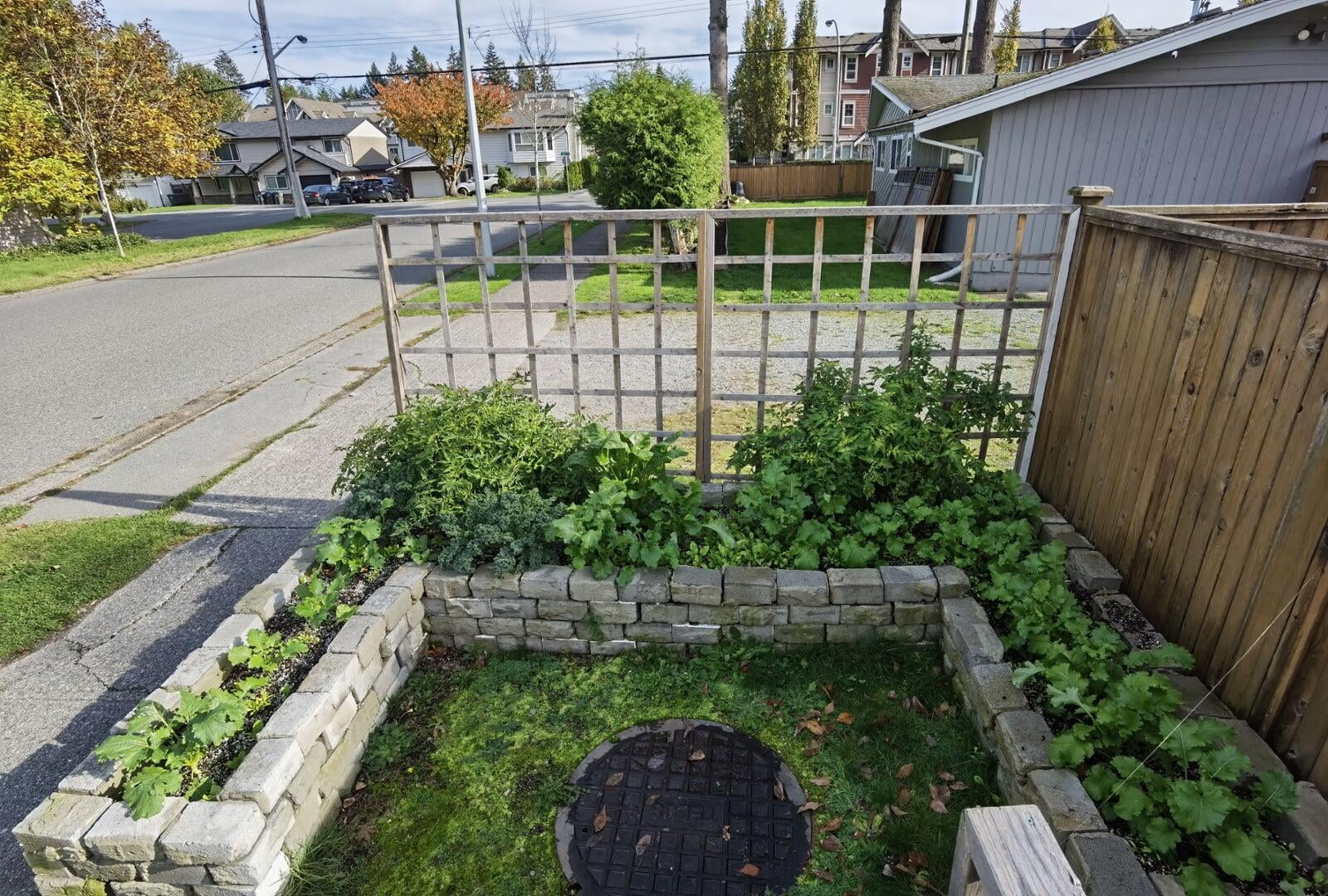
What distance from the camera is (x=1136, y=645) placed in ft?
8.56

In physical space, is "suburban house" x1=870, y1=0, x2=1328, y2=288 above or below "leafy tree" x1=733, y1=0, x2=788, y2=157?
below

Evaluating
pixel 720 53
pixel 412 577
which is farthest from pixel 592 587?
pixel 720 53

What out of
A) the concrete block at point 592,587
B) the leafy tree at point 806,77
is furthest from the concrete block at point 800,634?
the leafy tree at point 806,77

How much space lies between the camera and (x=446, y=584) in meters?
3.15

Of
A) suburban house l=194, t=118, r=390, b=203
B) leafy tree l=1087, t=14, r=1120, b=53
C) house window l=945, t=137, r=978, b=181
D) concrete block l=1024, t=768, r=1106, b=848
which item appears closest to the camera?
concrete block l=1024, t=768, r=1106, b=848

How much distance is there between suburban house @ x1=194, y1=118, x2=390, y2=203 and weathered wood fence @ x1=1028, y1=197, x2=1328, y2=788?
1913 inches

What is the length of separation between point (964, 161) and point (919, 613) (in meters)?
10.4

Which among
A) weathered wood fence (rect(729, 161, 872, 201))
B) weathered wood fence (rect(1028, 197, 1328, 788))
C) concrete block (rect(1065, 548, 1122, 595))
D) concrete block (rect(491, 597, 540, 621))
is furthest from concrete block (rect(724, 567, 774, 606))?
weathered wood fence (rect(729, 161, 872, 201))

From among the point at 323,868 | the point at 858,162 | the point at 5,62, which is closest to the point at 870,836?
the point at 323,868

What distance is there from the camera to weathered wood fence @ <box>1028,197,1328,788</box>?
Result: 2.06m

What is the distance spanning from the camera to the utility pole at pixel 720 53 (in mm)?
13516

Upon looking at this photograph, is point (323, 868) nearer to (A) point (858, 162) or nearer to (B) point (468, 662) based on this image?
(B) point (468, 662)

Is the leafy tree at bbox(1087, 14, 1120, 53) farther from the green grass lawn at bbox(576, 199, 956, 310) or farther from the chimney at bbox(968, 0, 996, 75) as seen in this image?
the green grass lawn at bbox(576, 199, 956, 310)

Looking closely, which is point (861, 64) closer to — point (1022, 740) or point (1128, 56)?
point (1128, 56)
